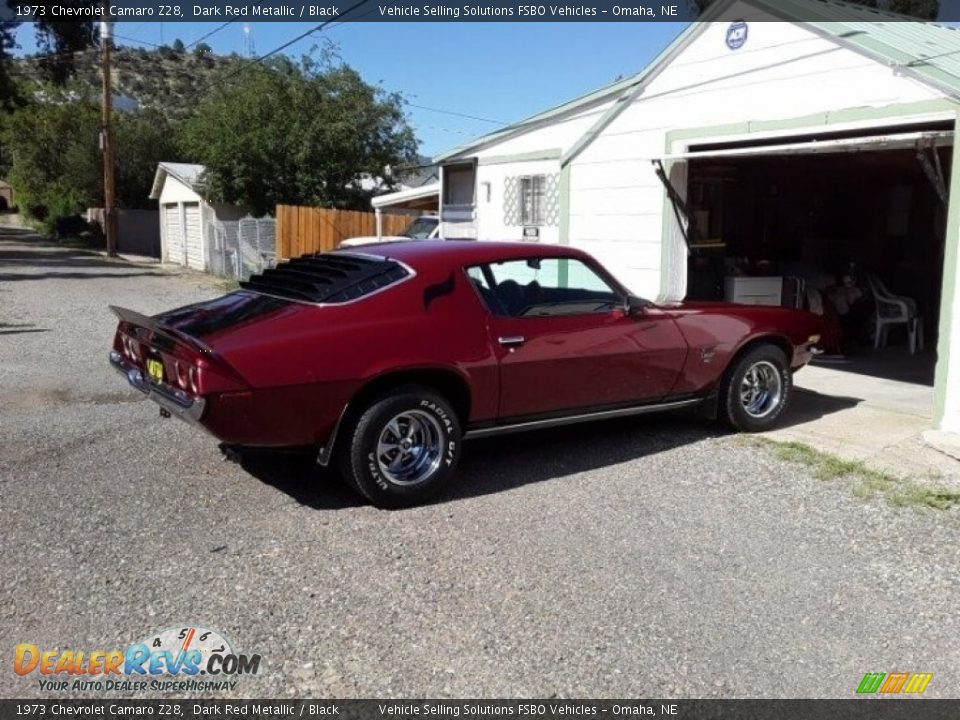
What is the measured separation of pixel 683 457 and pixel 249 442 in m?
3.12

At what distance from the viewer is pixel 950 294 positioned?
21.5 ft

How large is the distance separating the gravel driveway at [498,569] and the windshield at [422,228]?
11.4 meters

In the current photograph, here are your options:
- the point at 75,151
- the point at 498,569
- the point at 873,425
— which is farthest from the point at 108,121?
the point at 498,569

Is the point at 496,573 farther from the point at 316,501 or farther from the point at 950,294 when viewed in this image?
the point at 950,294

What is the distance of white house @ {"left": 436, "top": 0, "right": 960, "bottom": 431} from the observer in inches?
290

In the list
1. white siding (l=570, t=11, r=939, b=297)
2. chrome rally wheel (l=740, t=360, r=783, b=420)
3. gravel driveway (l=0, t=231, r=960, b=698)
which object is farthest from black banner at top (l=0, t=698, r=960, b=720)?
white siding (l=570, t=11, r=939, b=297)

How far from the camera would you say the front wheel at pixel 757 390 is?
671 cm

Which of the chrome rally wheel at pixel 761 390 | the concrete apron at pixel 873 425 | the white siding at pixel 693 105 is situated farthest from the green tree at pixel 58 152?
the chrome rally wheel at pixel 761 390

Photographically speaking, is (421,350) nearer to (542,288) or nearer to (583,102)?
(542,288)

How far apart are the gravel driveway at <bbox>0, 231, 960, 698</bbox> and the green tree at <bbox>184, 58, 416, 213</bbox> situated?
19464mm

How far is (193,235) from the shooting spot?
2795cm

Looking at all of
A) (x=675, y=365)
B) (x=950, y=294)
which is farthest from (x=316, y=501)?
(x=950, y=294)

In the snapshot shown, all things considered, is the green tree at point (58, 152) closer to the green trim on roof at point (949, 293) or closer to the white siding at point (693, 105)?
the white siding at point (693, 105)

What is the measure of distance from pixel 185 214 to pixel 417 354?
25771 millimetres
